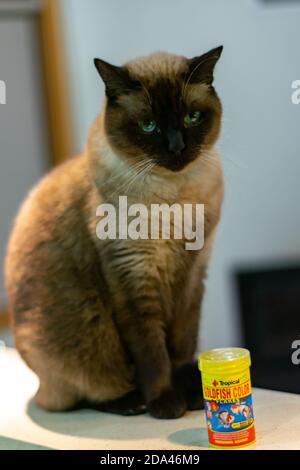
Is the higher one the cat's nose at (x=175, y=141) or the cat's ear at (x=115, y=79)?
the cat's ear at (x=115, y=79)

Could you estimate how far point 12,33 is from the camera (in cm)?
288

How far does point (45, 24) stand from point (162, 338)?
1.85 m

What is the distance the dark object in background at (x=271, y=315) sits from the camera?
8.79 feet

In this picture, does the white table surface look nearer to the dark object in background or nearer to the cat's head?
the cat's head

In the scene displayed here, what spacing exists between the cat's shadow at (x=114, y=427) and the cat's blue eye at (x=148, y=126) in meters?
0.49

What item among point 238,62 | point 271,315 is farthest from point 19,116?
point 271,315

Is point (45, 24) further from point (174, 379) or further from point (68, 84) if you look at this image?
point (174, 379)

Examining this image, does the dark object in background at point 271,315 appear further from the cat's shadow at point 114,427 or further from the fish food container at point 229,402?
the fish food container at point 229,402

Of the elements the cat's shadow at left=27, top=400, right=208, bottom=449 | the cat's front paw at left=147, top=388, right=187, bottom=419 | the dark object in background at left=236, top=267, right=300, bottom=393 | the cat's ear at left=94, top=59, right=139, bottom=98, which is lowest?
the dark object in background at left=236, top=267, right=300, bottom=393

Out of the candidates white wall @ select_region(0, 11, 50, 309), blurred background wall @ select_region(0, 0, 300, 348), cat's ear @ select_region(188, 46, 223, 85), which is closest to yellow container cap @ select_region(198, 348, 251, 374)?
cat's ear @ select_region(188, 46, 223, 85)

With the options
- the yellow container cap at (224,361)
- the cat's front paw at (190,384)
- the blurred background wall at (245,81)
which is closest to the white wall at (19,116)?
the blurred background wall at (245,81)

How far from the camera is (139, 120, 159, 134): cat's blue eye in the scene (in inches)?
48.2

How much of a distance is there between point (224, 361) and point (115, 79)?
0.48 m

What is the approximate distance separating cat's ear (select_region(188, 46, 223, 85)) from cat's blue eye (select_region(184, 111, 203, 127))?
0.05 metres
